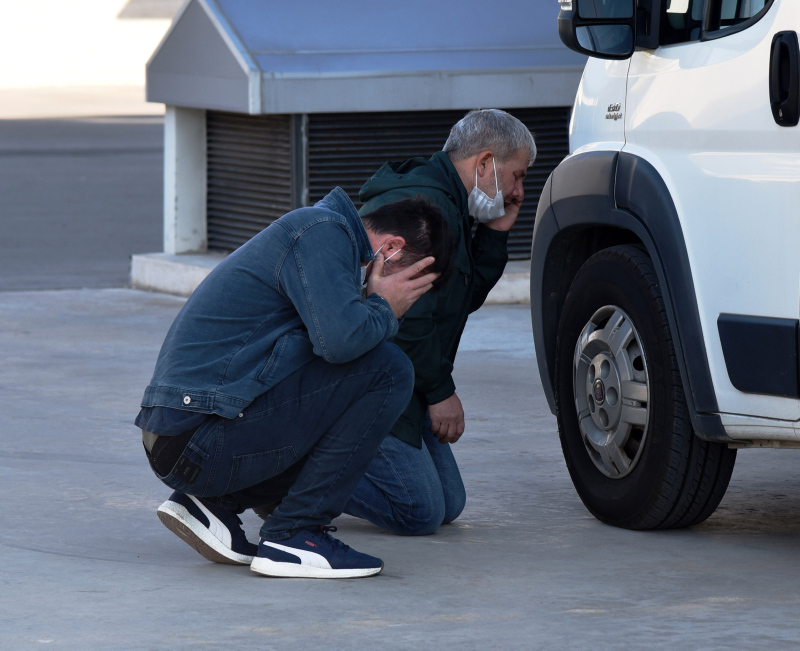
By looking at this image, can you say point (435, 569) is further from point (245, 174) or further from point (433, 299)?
point (245, 174)

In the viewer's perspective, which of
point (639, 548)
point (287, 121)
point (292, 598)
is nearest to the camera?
point (292, 598)

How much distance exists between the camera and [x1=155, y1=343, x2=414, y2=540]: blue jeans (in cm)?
365

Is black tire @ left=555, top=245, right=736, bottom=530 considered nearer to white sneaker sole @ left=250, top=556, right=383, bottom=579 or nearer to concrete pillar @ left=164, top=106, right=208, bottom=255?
white sneaker sole @ left=250, top=556, right=383, bottom=579

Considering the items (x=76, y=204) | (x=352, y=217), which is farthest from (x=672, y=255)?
(x=76, y=204)

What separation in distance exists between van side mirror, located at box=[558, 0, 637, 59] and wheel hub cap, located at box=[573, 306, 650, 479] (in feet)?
2.46

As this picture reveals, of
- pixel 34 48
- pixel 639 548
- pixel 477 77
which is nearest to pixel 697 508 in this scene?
pixel 639 548

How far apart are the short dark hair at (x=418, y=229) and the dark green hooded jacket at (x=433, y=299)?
0.75 feet

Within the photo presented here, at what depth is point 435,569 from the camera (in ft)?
12.6

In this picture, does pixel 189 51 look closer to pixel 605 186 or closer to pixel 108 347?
pixel 108 347

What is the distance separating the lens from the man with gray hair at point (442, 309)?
4.18 metres

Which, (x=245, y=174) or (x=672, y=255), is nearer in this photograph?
(x=672, y=255)

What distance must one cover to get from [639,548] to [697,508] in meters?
0.21

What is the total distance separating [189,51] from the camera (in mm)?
9383

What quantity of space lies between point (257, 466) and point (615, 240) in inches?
57.0
